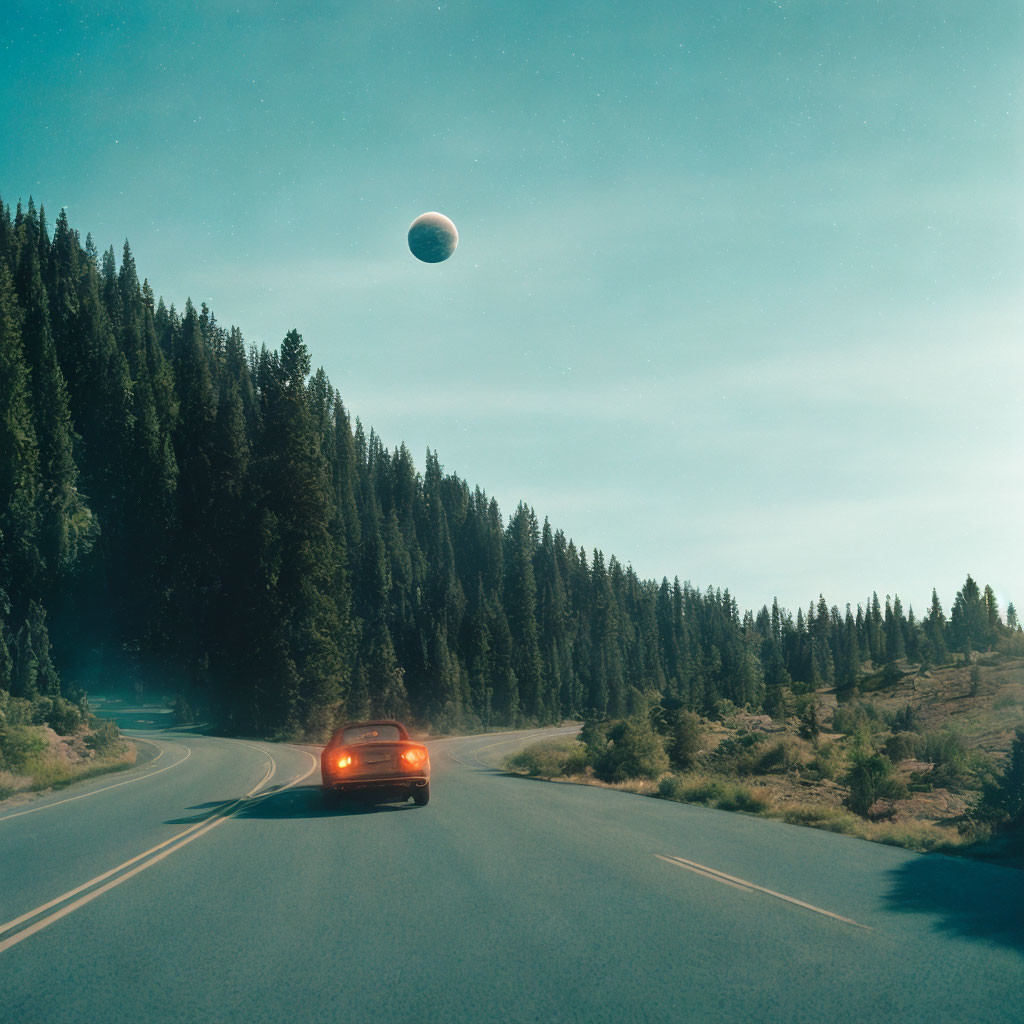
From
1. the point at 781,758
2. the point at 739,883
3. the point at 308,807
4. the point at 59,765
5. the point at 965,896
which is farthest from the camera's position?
the point at 781,758

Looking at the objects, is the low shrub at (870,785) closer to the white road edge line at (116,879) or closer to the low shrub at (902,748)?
the low shrub at (902,748)

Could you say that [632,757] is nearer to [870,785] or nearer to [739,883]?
[870,785]

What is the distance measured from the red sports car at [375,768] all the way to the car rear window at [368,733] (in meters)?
0.39

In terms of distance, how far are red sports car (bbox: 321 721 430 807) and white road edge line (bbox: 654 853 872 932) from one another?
20.3 ft

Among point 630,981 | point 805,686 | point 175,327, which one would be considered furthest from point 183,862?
point 175,327

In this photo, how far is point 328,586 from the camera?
194 ft

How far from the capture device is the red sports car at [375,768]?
14570 mm

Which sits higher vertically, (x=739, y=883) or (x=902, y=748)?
→ (x=739, y=883)

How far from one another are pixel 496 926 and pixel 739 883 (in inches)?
122

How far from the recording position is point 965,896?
26.3ft

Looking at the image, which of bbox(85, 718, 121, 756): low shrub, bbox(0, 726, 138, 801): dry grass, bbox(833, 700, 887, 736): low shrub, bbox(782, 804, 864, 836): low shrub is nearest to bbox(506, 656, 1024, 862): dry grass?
bbox(782, 804, 864, 836): low shrub

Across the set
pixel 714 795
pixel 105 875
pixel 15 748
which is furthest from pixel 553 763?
pixel 105 875

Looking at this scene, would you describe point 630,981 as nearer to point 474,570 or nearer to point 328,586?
point 328,586

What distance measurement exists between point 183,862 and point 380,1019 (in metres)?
6.08
